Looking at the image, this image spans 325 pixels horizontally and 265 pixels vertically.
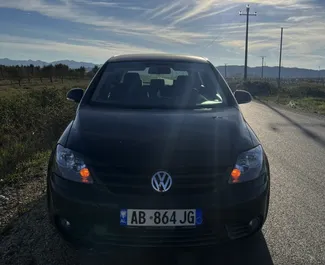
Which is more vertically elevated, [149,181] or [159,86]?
[159,86]

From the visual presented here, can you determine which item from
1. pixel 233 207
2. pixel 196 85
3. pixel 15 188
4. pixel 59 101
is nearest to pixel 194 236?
pixel 233 207

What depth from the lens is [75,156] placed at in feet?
9.02

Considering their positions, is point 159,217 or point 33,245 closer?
point 159,217

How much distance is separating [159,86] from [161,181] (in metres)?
1.82

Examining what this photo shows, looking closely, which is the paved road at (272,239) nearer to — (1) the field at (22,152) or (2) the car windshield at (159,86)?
(1) the field at (22,152)

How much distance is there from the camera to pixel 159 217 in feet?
8.36

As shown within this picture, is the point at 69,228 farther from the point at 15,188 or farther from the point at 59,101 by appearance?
the point at 59,101

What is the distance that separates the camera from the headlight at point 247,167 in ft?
8.91

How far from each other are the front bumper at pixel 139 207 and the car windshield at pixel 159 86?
4.46ft

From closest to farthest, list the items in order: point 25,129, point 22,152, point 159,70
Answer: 1. point 159,70
2. point 22,152
3. point 25,129

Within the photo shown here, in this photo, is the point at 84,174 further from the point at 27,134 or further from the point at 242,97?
the point at 27,134

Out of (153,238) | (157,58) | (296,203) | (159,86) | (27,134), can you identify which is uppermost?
(157,58)

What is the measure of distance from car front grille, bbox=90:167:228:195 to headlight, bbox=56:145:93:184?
9 centimetres

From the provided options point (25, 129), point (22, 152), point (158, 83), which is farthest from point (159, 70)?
point (25, 129)
